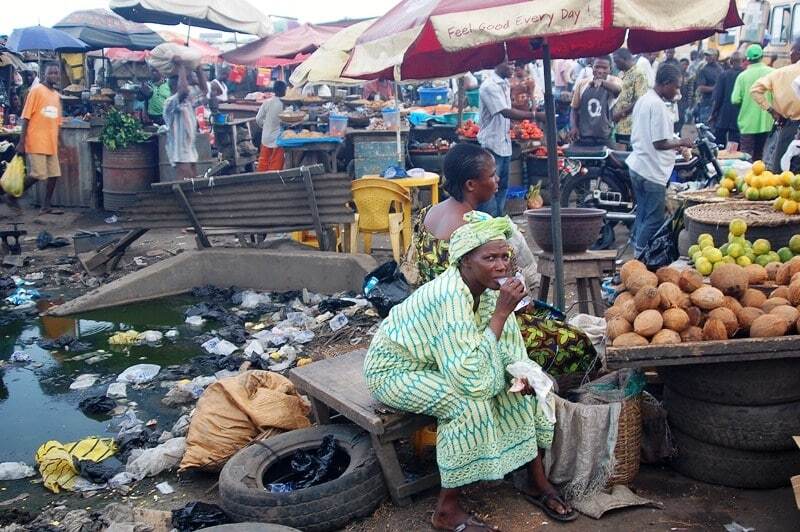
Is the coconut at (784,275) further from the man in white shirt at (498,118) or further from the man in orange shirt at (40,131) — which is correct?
the man in orange shirt at (40,131)

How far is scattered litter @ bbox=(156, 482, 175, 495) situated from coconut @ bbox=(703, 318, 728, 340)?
9.79ft

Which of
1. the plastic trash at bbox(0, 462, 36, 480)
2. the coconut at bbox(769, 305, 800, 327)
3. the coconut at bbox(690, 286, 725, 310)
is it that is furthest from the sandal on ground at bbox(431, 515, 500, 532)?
the plastic trash at bbox(0, 462, 36, 480)

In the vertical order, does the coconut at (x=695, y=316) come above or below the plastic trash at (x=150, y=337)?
above

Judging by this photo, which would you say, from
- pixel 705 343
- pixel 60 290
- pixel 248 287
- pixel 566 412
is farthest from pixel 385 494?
pixel 60 290

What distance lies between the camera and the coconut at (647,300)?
3.86 meters

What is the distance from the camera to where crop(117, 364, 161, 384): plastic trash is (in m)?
6.09

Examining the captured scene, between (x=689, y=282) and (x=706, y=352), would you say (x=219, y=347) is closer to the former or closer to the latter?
(x=689, y=282)

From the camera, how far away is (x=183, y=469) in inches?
179

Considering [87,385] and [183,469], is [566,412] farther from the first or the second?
[87,385]

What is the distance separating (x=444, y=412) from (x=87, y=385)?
363cm

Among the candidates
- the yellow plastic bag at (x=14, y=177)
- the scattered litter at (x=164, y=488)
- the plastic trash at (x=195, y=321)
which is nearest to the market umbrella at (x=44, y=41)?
the yellow plastic bag at (x=14, y=177)

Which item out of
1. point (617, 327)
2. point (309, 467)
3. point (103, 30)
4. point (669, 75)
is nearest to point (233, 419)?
point (309, 467)

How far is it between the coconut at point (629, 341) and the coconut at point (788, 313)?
641 mm

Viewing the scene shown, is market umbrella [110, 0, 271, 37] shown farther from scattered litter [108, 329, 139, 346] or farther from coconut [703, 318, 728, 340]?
coconut [703, 318, 728, 340]
